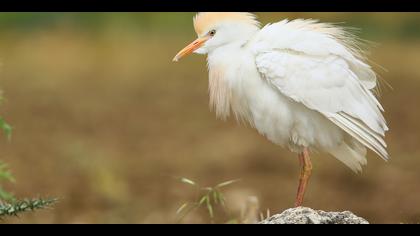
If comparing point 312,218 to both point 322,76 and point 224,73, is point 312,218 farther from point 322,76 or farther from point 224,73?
point 224,73

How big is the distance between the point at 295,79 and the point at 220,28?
46 centimetres

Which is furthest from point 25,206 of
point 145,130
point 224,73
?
point 145,130

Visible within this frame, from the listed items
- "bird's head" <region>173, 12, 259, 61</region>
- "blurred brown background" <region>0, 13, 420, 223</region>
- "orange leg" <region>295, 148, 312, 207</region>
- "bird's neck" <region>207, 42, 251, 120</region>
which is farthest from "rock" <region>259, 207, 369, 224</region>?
"blurred brown background" <region>0, 13, 420, 223</region>

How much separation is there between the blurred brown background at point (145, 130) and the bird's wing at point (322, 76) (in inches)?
53.6

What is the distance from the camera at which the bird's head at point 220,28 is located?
4.19 metres

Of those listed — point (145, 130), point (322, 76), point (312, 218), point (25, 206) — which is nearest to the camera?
point (25, 206)

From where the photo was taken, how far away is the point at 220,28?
4211 millimetres

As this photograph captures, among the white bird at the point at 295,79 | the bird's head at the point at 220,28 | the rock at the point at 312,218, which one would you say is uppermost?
the bird's head at the point at 220,28

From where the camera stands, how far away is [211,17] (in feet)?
13.9

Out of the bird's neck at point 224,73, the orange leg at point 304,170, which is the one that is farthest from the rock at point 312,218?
the bird's neck at point 224,73

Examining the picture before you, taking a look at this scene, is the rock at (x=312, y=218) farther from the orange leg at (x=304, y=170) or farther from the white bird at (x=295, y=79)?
the orange leg at (x=304, y=170)

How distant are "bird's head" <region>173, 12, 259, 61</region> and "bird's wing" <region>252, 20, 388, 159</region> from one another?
72mm

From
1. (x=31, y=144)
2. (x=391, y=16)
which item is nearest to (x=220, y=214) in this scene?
(x=31, y=144)

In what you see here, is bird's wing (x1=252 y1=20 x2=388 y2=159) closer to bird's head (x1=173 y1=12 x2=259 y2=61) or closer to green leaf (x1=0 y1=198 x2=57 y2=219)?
bird's head (x1=173 y1=12 x2=259 y2=61)
